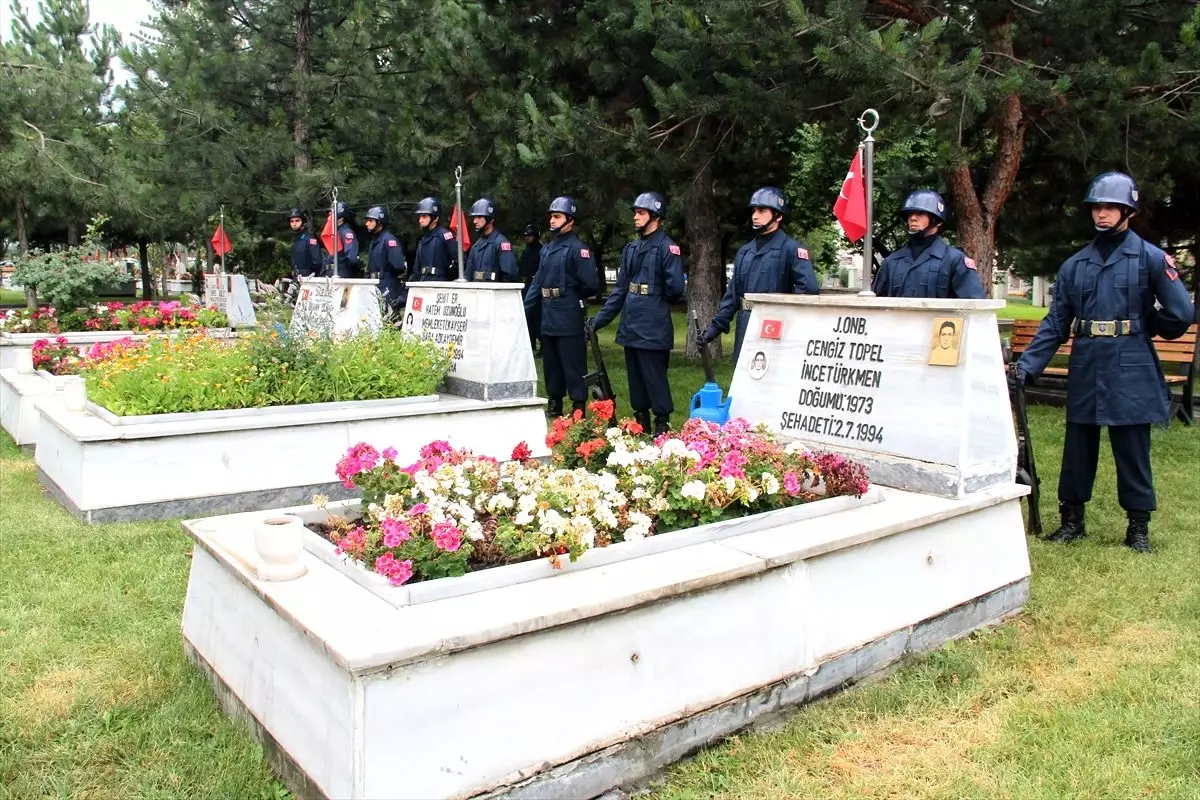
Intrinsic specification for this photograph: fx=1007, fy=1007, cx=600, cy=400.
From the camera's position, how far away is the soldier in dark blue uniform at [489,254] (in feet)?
33.4

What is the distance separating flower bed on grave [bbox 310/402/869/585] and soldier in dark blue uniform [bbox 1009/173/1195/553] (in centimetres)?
203

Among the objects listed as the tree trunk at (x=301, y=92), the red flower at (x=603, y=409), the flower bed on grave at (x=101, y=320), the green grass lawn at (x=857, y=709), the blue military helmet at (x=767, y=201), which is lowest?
the green grass lawn at (x=857, y=709)

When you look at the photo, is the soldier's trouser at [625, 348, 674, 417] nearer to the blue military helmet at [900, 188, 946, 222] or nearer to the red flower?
the blue military helmet at [900, 188, 946, 222]

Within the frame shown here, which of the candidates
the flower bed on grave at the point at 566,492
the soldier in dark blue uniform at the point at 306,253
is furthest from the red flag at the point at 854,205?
the soldier in dark blue uniform at the point at 306,253

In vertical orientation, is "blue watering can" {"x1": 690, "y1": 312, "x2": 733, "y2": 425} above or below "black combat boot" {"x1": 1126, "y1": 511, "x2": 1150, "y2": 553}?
above

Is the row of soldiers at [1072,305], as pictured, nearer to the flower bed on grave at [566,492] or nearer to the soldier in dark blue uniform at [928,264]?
the soldier in dark blue uniform at [928,264]

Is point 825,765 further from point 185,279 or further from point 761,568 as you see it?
point 185,279

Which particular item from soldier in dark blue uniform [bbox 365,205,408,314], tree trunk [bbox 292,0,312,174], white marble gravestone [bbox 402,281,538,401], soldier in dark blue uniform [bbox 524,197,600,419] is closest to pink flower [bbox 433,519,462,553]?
white marble gravestone [bbox 402,281,538,401]

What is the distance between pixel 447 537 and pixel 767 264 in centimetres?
452

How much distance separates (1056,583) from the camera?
16.8ft

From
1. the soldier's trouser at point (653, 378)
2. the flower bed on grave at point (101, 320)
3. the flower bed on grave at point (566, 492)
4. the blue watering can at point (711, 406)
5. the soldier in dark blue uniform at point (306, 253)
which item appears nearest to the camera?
the flower bed on grave at point (566, 492)

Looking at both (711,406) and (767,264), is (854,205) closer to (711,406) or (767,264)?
(711,406)

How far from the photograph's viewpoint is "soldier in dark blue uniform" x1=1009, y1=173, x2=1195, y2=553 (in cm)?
546

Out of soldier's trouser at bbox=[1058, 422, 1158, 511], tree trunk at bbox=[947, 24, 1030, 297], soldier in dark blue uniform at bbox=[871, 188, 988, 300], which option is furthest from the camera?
tree trunk at bbox=[947, 24, 1030, 297]
